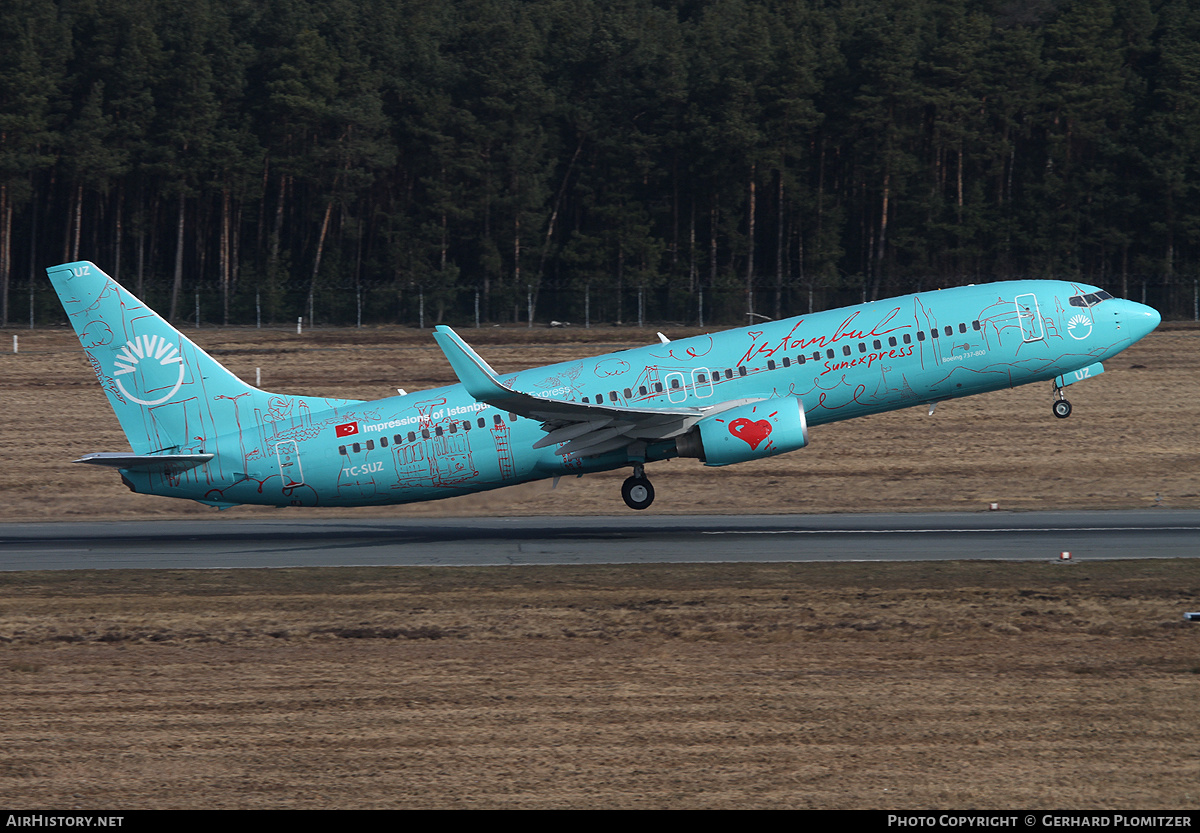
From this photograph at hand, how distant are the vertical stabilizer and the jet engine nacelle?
351 inches

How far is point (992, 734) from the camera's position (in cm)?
1625

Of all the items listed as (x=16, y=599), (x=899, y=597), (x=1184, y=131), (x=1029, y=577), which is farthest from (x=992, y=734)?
(x=1184, y=131)

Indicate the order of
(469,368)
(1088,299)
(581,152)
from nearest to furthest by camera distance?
(469,368) → (1088,299) → (581,152)

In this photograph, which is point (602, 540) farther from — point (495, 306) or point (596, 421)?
point (495, 306)

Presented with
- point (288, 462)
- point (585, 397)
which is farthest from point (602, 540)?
point (288, 462)

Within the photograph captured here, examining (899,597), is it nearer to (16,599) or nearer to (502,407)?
(502,407)

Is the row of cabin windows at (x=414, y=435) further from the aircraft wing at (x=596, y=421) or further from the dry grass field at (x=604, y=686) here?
the dry grass field at (x=604, y=686)

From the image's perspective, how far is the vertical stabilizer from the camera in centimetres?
3053

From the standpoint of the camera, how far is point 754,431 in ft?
97.5

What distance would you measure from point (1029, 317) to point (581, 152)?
237ft

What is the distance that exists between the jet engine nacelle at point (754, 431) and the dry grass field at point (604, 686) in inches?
135

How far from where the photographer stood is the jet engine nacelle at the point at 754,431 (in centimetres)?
2958

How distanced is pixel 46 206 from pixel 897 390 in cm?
8575

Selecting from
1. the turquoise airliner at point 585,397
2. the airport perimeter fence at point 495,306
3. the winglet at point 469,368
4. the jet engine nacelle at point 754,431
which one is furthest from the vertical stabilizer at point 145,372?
the airport perimeter fence at point 495,306
